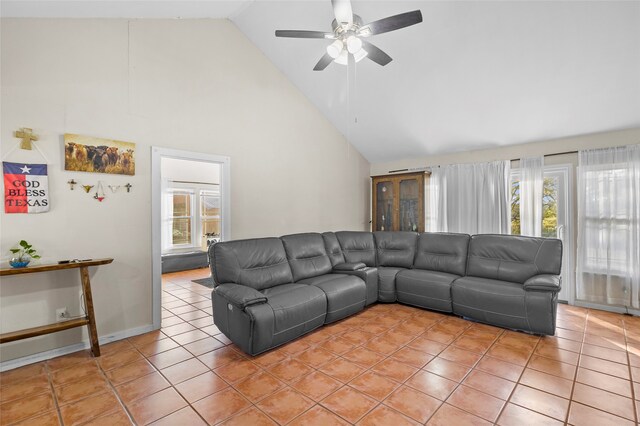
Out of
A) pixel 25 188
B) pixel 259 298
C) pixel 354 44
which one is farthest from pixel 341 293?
pixel 25 188

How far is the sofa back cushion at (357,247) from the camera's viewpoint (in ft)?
14.8

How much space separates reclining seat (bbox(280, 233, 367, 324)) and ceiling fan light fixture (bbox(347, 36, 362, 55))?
225cm

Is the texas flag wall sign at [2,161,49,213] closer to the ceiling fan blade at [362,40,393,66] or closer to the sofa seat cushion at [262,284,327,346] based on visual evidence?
the sofa seat cushion at [262,284,327,346]

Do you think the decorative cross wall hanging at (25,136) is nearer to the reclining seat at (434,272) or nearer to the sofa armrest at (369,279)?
the sofa armrest at (369,279)

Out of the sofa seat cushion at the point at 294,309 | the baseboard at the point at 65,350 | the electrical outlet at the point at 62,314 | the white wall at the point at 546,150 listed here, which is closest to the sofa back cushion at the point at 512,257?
the white wall at the point at 546,150

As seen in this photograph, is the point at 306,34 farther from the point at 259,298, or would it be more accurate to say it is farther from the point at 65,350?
the point at 65,350

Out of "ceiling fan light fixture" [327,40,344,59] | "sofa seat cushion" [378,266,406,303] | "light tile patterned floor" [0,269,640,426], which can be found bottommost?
"light tile patterned floor" [0,269,640,426]

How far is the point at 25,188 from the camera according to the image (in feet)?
8.36

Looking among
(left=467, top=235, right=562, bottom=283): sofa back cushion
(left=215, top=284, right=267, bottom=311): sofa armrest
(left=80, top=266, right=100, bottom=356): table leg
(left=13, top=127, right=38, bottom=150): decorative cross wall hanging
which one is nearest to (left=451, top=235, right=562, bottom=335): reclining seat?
(left=467, top=235, right=562, bottom=283): sofa back cushion

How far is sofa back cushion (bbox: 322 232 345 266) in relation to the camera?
4.20 metres

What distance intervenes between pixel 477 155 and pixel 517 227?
127 centimetres

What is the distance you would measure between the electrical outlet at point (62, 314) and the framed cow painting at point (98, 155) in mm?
1300

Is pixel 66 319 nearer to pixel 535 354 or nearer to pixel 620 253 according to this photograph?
pixel 535 354

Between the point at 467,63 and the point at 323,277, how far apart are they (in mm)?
3031
